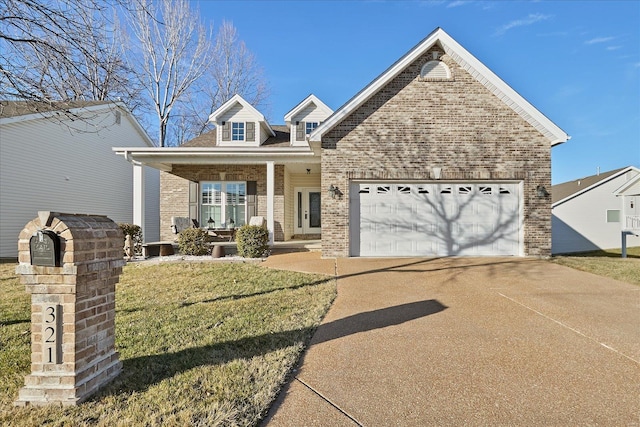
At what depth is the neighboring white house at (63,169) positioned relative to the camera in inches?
472

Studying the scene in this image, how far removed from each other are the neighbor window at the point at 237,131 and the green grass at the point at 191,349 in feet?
27.7

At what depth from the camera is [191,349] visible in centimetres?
→ 364

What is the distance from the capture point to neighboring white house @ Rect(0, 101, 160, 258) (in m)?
12.0

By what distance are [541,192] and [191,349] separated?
9.93 m

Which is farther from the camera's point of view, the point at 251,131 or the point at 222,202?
the point at 251,131

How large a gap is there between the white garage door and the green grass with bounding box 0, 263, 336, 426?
3.36 meters

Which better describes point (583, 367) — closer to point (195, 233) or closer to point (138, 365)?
point (138, 365)

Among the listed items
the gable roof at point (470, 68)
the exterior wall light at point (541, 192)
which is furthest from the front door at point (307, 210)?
the exterior wall light at point (541, 192)

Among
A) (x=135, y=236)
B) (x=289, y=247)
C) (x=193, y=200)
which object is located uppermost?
(x=193, y=200)

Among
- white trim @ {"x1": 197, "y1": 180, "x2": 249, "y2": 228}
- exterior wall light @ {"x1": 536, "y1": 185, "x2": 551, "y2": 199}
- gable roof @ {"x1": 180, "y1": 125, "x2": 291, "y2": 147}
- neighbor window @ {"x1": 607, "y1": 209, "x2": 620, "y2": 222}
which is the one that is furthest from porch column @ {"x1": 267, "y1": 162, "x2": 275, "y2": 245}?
neighbor window @ {"x1": 607, "y1": 209, "x2": 620, "y2": 222}

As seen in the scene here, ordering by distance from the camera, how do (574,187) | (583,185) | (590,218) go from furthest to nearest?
(574,187)
(583,185)
(590,218)

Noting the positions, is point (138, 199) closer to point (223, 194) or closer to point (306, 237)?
point (223, 194)

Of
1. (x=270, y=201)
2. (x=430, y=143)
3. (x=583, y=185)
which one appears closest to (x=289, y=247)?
(x=270, y=201)

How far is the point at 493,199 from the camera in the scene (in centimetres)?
1005
